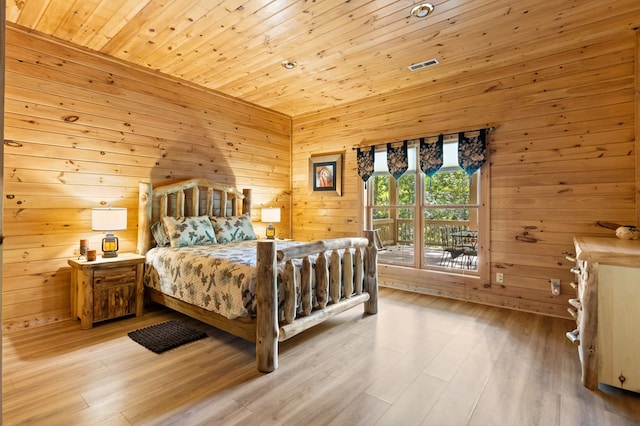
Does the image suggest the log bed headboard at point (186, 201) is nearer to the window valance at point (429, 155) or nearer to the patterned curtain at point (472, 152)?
the window valance at point (429, 155)

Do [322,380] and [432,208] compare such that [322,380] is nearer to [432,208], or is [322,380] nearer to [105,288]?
[105,288]

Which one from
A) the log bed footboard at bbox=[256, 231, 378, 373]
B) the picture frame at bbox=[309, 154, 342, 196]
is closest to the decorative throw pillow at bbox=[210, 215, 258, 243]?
the picture frame at bbox=[309, 154, 342, 196]

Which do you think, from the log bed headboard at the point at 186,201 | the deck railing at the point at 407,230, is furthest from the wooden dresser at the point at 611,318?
the log bed headboard at the point at 186,201

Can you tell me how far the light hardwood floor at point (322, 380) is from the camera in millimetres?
1807

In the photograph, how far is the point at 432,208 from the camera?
427 cm

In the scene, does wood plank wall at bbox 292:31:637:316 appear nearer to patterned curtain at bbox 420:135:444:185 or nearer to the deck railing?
patterned curtain at bbox 420:135:444:185

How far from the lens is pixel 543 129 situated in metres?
3.38

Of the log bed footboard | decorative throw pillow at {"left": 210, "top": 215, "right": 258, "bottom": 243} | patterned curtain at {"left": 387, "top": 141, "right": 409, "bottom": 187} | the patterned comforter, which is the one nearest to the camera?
the log bed footboard

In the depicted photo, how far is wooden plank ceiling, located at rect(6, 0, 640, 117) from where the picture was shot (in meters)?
2.62

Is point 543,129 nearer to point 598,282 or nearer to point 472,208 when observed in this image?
point 472,208

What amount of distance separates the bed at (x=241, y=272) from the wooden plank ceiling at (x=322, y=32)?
1.46m

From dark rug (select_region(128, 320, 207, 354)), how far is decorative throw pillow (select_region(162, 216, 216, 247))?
34.0 inches

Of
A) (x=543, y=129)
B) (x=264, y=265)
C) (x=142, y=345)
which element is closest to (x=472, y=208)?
(x=543, y=129)

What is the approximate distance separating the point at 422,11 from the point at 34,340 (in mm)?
4136
